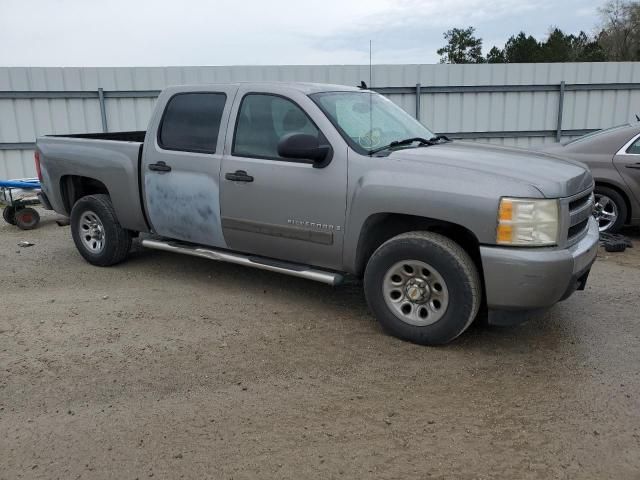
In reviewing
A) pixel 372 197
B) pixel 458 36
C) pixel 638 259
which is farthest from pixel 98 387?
pixel 458 36

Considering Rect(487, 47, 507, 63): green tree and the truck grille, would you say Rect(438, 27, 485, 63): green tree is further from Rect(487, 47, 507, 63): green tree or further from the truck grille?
the truck grille

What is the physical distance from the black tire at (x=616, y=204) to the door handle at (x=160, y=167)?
5.44 meters

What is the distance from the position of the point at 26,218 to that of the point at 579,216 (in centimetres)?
777

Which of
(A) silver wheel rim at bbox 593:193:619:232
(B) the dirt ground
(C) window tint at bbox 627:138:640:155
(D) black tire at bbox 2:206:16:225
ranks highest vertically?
(C) window tint at bbox 627:138:640:155

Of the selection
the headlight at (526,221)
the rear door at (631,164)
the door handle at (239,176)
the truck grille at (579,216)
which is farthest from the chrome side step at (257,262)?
the rear door at (631,164)

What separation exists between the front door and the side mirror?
0.33ft

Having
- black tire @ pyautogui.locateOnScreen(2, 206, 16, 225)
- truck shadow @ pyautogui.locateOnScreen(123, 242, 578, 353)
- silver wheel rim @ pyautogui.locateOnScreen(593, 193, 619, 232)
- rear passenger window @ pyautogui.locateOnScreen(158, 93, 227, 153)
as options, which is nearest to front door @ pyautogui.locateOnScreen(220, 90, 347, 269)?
rear passenger window @ pyautogui.locateOnScreen(158, 93, 227, 153)

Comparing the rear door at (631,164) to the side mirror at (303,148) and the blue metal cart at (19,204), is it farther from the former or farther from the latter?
the blue metal cart at (19,204)

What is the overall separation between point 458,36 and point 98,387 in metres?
51.8

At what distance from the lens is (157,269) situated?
21.3 ft

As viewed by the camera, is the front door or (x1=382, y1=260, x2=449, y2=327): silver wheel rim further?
the front door

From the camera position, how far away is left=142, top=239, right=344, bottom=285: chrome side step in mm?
4730

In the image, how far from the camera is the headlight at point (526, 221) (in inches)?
152

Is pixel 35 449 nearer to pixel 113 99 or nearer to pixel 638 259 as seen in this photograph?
pixel 638 259
